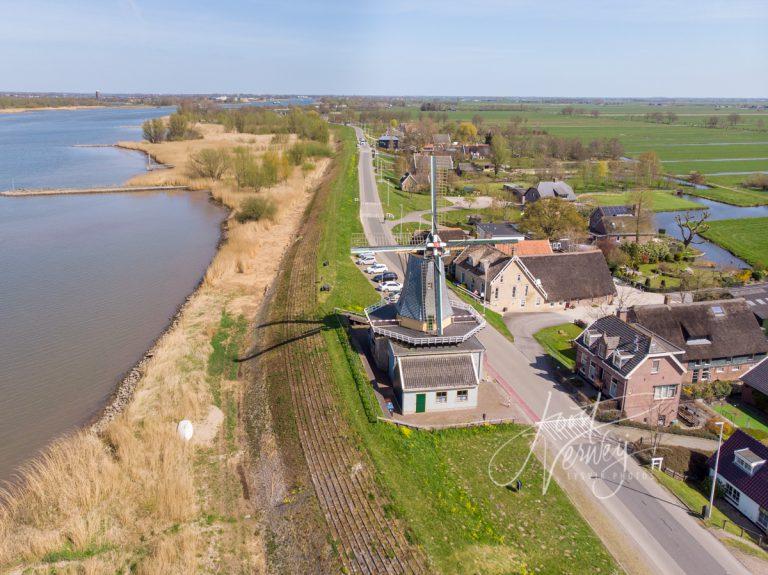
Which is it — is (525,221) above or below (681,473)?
above

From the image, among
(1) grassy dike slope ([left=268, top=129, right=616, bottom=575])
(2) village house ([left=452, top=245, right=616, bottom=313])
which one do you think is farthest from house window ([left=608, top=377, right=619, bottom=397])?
(2) village house ([left=452, top=245, right=616, bottom=313])

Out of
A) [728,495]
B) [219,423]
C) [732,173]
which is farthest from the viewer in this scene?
[732,173]

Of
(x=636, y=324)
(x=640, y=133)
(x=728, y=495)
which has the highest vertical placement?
(x=640, y=133)

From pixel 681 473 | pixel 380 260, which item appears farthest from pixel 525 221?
pixel 681 473

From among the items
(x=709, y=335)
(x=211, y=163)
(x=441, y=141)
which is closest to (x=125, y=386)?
(x=709, y=335)

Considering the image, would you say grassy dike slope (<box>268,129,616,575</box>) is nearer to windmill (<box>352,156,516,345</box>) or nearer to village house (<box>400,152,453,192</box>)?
windmill (<box>352,156,516,345</box>)

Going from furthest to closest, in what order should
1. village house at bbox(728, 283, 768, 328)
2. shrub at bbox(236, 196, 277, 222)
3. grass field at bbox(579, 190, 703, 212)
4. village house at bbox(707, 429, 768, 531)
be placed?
grass field at bbox(579, 190, 703, 212) < shrub at bbox(236, 196, 277, 222) < village house at bbox(728, 283, 768, 328) < village house at bbox(707, 429, 768, 531)

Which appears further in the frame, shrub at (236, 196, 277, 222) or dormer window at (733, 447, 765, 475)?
shrub at (236, 196, 277, 222)

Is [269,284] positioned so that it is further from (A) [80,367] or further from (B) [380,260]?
(A) [80,367]
